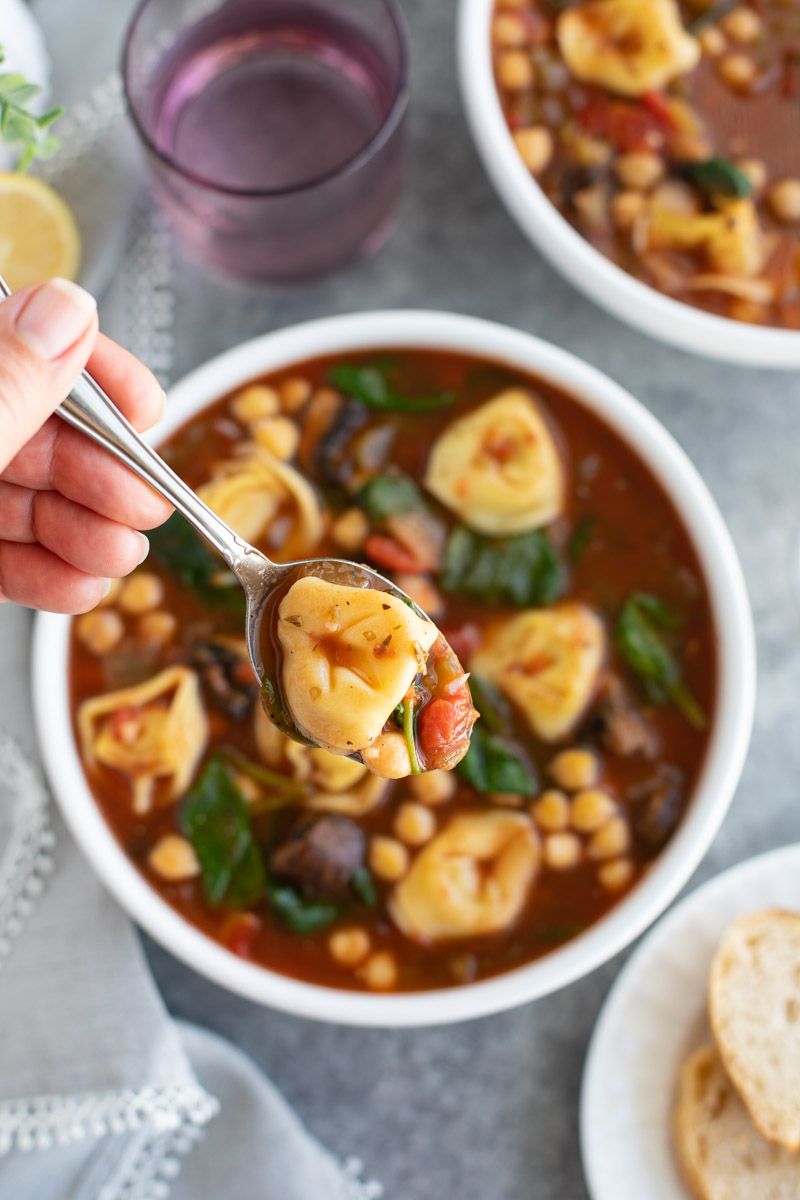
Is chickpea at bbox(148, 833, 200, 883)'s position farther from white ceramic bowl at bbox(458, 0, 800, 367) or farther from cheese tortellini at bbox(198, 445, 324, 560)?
white ceramic bowl at bbox(458, 0, 800, 367)

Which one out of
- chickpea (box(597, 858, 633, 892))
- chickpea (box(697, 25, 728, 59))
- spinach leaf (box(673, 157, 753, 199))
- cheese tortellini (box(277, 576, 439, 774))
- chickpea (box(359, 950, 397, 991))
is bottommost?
chickpea (box(597, 858, 633, 892))

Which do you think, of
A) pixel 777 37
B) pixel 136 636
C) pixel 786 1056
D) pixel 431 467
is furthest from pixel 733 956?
pixel 777 37

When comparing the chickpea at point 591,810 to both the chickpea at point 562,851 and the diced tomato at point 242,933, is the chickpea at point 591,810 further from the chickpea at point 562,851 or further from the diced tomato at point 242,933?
the diced tomato at point 242,933

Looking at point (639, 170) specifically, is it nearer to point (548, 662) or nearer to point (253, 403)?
point (253, 403)

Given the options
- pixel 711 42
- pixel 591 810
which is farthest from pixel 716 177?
pixel 591 810

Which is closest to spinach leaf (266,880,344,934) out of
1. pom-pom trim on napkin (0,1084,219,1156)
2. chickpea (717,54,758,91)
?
pom-pom trim on napkin (0,1084,219,1156)

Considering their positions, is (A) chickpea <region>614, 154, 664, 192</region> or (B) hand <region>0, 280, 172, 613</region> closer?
(B) hand <region>0, 280, 172, 613</region>

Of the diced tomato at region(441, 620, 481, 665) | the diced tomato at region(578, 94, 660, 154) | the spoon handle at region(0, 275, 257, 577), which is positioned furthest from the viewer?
the diced tomato at region(578, 94, 660, 154)
